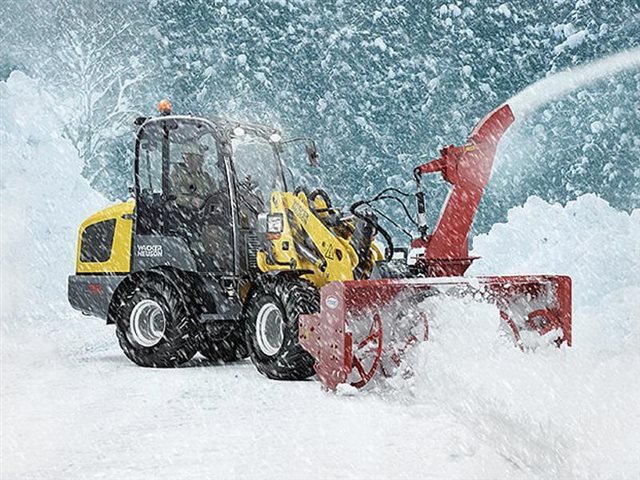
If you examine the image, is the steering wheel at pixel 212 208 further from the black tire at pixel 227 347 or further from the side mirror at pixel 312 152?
the black tire at pixel 227 347

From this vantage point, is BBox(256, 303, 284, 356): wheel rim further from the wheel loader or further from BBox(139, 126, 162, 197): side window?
BBox(139, 126, 162, 197): side window

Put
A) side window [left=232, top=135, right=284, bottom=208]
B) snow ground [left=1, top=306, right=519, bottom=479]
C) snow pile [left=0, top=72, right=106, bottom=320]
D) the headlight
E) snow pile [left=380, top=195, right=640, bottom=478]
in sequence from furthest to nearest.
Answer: snow pile [left=0, top=72, right=106, bottom=320]
side window [left=232, top=135, right=284, bottom=208]
the headlight
snow pile [left=380, top=195, right=640, bottom=478]
snow ground [left=1, top=306, right=519, bottom=479]

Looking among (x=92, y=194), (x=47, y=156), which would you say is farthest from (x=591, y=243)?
(x=47, y=156)

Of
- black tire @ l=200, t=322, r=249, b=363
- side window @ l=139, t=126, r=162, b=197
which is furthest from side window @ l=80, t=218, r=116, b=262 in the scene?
black tire @ l=200, t=322, r=249, b=363

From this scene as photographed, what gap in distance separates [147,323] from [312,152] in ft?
7.74

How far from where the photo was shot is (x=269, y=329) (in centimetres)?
714

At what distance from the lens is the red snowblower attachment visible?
6.16 meters

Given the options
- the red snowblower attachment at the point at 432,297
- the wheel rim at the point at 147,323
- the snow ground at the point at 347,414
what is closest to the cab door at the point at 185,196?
the wheel rim at the point at 147,323

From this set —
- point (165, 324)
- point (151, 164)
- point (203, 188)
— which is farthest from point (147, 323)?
point (151, 164)

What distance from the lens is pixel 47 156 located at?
57.7ft

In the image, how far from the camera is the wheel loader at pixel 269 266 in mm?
6473

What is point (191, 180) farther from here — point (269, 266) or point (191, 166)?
point (269, 266)

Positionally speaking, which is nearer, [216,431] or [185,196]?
[216,431]

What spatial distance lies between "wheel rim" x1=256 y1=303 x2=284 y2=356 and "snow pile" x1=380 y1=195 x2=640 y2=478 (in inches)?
47.9
